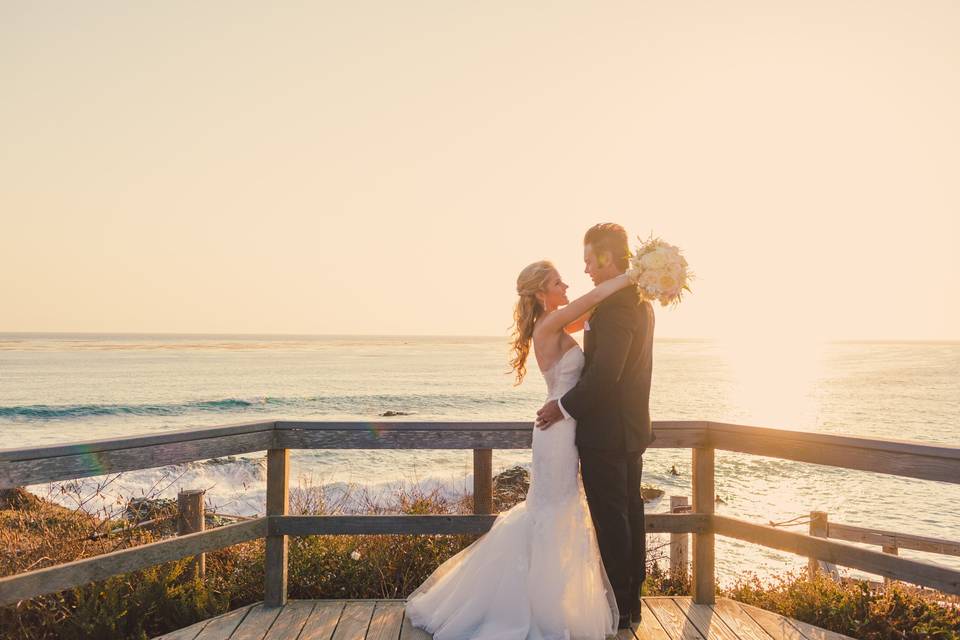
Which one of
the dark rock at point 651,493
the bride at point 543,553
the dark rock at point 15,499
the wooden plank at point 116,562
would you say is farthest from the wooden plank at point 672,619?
the dark rock at point 651,493

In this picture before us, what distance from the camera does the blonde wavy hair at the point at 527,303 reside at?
4035 mm

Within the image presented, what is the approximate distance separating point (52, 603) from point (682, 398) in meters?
40.3

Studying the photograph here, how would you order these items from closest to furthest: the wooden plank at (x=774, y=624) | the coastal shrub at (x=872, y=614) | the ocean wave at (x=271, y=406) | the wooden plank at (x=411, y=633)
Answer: the wooden plank at (x=411, y=633) → the wooden plank at (x=774, y=624) → the coastal shrub at (x=872, y=614) → the ocean wave at (x=271, y=406)

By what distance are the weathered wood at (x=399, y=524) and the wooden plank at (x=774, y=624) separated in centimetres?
56

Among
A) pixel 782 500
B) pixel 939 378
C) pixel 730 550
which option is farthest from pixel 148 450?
pixel 939 378

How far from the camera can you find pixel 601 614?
3791 mm

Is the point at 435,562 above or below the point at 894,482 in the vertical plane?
above

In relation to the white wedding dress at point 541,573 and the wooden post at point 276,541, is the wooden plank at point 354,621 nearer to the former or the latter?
the white wedding dress at point 541,573

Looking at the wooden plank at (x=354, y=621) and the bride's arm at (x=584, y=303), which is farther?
the wooden plank at (x=354, y=621)

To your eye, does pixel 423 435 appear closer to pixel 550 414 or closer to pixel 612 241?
pixel 550 414

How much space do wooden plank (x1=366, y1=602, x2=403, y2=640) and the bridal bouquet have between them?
230cm

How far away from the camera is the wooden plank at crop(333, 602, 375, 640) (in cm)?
393

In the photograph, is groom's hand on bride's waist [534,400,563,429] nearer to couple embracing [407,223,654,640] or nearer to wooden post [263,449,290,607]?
couple embracing [407,223,654,640]

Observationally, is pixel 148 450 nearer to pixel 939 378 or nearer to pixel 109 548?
pixel 109 548
